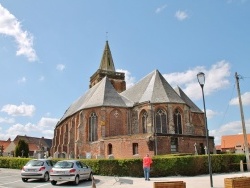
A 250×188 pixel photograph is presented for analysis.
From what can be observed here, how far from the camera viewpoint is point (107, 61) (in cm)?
6819

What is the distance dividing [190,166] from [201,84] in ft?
27.6

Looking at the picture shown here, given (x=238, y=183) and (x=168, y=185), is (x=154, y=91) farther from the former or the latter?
(x=168, y=185)

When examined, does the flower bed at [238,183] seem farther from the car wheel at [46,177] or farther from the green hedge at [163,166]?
the car wheel at [46,177]

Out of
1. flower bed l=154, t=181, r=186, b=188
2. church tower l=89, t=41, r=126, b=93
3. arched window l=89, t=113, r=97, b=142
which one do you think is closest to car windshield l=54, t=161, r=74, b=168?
flower bed l=154, t=181, r=186, b=188

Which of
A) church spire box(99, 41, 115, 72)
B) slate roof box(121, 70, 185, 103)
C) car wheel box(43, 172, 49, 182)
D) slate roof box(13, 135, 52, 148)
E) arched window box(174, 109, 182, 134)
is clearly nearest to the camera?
car wheel box(43, 172, 49, 182)

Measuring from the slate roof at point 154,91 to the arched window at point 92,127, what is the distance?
6.26m

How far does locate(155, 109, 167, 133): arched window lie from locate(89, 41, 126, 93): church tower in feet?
83.5

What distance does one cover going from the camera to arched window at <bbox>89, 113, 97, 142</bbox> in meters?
41.8

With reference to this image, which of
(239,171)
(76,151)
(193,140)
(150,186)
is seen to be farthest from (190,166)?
(76,151)

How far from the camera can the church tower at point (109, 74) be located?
64438 millimetres

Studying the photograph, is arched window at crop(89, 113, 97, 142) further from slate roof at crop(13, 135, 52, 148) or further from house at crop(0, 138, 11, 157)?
slate roof at crop(13, 135, 52, 148)

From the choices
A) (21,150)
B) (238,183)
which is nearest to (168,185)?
(238,183)

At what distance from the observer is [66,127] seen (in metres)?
53.7

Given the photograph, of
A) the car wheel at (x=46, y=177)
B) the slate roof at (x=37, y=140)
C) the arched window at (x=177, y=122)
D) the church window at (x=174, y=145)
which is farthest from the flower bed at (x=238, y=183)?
the slate roof at (x=37, y=140)
